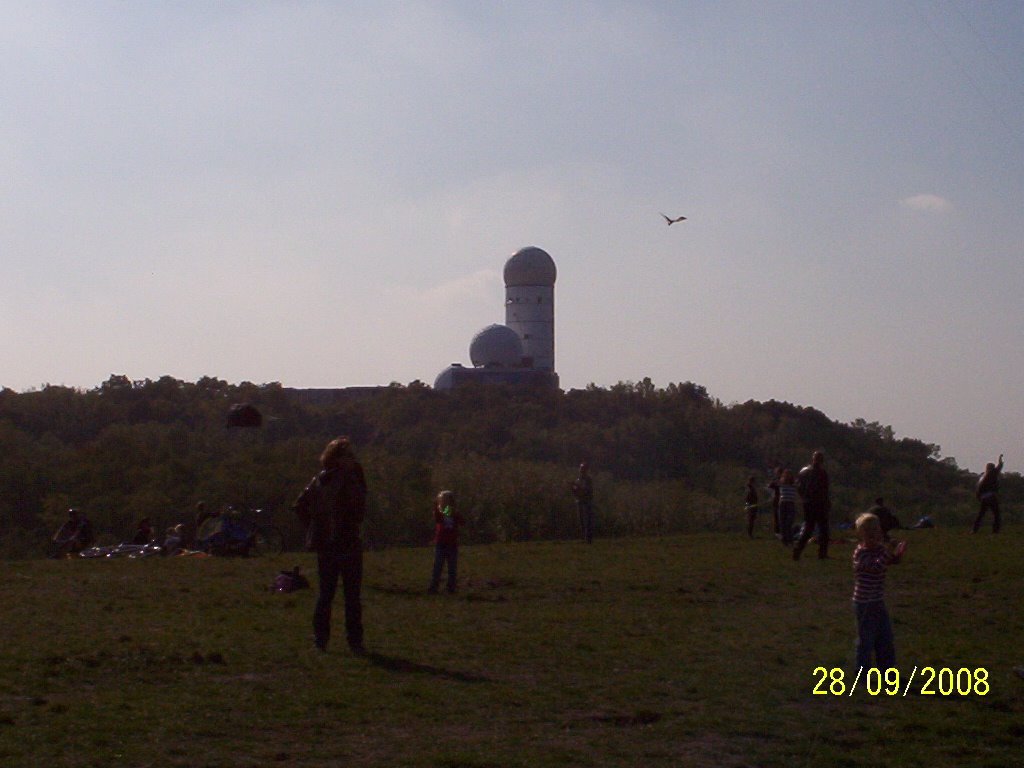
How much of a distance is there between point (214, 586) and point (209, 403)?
45.9m

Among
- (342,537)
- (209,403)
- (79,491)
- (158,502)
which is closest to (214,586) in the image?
(342,537)

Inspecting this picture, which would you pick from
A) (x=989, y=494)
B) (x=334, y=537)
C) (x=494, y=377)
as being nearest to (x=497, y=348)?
(x=494, y=377)

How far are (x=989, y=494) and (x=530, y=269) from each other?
46951 mm

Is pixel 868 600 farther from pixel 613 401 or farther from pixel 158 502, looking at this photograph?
pixel 613 401

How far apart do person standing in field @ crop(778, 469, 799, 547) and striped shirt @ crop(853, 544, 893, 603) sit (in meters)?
15.2

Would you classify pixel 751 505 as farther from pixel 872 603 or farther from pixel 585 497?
pixel 872 603

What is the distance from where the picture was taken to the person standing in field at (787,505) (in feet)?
82.8

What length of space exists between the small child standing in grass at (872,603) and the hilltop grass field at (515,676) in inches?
11.9

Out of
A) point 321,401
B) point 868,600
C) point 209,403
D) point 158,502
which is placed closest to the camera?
point 868,600

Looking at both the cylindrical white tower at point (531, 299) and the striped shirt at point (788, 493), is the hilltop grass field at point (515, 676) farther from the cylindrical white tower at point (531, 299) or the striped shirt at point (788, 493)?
the cylindrical white tower at point (531, 299)

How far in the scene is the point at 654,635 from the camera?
12711 mm

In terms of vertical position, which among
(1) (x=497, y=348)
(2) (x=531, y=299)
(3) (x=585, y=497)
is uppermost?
(2) (x=531, y=299)

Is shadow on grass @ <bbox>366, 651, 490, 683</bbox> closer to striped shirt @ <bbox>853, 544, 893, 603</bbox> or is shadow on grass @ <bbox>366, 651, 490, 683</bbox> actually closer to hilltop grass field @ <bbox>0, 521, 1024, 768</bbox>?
hilltop grass field @ <bbox>0, 521, 1024, 768</bbox>

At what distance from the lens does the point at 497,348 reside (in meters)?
71.6
